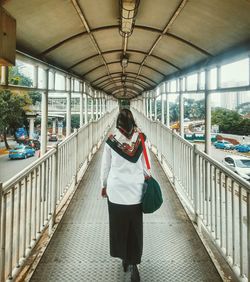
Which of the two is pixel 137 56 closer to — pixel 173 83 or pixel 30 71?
pixel 173 83

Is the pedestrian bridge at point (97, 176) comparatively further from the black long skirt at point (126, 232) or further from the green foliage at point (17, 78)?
the black long skirt at point (126, 232)

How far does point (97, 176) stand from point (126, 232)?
3.92 metres

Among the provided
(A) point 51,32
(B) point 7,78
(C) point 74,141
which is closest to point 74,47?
(A) point 51,32

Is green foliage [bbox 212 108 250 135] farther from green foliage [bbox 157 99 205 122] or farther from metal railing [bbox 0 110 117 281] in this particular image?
metal railing [bbox 0 110 117 281]

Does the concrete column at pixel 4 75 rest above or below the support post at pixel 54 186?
above

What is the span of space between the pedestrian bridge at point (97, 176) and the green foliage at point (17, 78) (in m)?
0.02

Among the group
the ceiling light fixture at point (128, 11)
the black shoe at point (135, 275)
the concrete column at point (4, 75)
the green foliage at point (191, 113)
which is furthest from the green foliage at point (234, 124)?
the concrete column at point (4, 75)

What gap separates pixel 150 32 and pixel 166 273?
3.93 m

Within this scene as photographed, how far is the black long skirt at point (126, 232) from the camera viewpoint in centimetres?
270

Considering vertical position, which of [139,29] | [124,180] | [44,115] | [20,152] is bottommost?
[20,152]

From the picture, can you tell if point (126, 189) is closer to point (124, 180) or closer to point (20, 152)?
point (124, 180)

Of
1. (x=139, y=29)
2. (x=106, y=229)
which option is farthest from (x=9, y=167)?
(x=106, y=229)

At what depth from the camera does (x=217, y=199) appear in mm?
3148

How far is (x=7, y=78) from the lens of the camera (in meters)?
3.86
